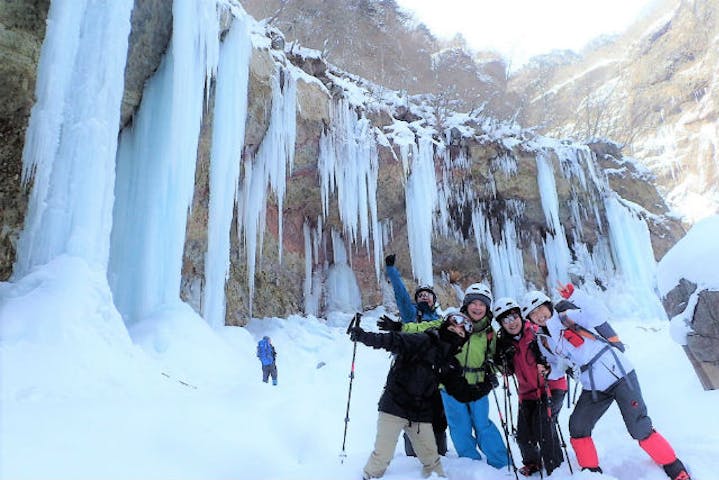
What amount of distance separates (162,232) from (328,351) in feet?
19.1

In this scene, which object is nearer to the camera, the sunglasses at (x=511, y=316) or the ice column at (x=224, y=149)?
the sunglasses at (x=511, y=316)

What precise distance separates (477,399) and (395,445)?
0.85 metres

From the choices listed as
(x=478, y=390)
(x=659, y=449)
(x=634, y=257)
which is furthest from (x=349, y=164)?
(x=634, y=257)

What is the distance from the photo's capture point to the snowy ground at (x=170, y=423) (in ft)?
8.69

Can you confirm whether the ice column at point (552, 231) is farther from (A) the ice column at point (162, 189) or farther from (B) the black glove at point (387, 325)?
(B) the black glove at point (387, 325)

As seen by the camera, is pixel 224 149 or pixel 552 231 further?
pixel 552 231

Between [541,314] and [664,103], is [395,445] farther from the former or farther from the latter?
[664,103]

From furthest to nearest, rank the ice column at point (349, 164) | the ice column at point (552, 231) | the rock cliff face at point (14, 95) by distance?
the ice column at point (552, 231) → the ice column at point (349, 164) → the rock cliff face at point (14, 95)

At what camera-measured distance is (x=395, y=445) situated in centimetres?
285

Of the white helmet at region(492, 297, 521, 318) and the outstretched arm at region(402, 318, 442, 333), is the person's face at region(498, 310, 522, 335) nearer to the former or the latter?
the white helmet at region(492, 297, 521, 318)

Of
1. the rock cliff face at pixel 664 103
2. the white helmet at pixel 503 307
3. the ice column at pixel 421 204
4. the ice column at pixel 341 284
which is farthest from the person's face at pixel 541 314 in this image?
the rock cliff face at pixel 664 103

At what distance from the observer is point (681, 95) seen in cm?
3469

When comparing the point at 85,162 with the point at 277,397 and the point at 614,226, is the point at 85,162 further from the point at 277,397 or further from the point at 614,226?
the point at 614,226

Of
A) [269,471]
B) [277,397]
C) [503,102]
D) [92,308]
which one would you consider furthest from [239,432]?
[503,102]
